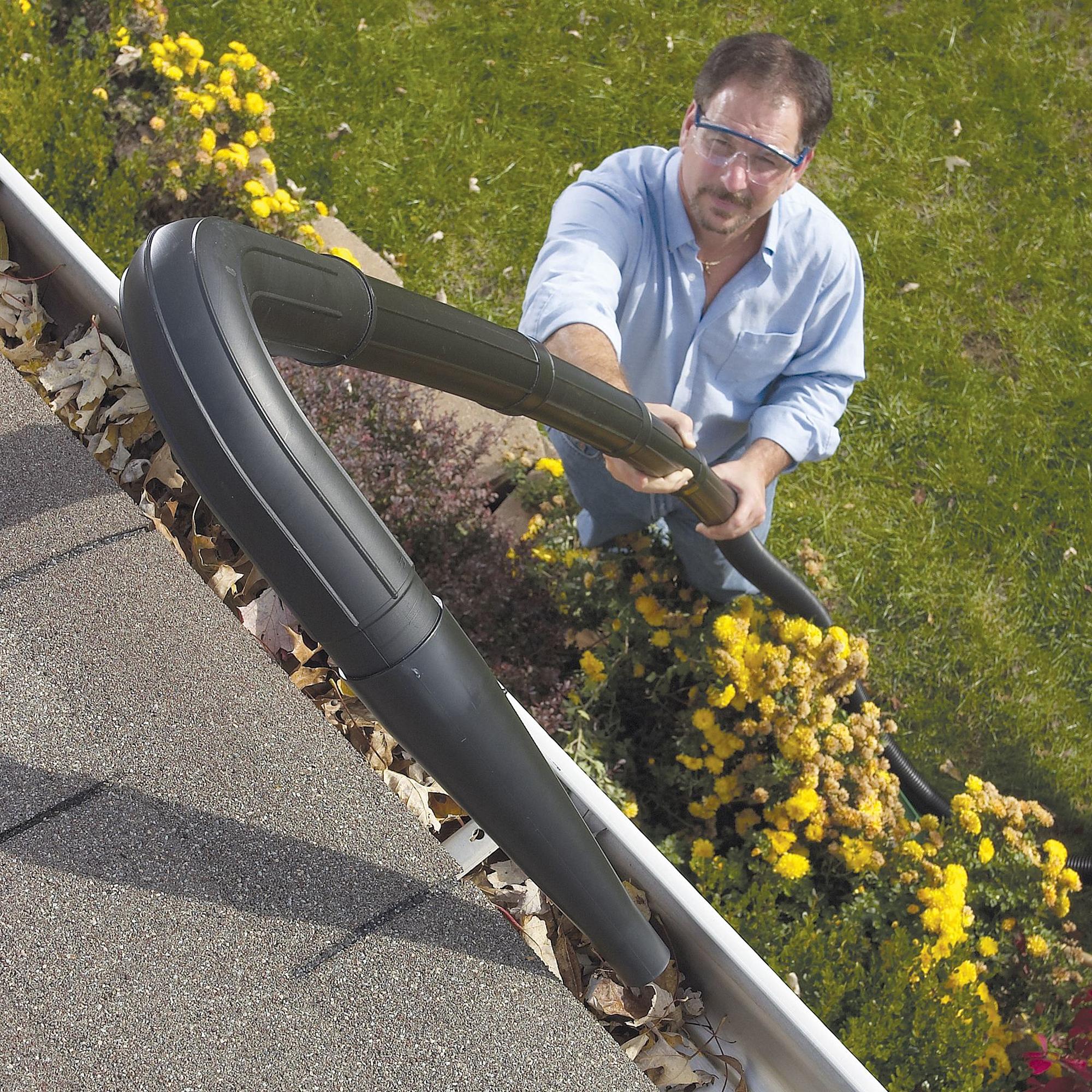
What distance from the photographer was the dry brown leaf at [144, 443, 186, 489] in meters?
2.02

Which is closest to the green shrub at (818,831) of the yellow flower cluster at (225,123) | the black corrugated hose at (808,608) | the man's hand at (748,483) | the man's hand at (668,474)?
the black corrugated hose at (808,608)

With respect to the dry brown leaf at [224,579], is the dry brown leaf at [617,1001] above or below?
below

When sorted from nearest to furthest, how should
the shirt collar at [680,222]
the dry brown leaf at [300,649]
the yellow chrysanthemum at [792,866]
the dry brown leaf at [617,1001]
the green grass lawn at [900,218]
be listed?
the dry brown leaf at [617,1001] → the dry brown leaf at [300,649] → the yellow chrysanthemum at [792,866] → the shirt collar at [680,222] → the green grass lawn at [900,218]

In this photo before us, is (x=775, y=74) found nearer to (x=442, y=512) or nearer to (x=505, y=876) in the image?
(x=442, y=512)

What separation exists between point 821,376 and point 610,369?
1.10 metres

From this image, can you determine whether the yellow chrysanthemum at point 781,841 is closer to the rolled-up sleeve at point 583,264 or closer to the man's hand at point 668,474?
the man's hand at point 668,474

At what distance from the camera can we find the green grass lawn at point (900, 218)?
13.6 ft

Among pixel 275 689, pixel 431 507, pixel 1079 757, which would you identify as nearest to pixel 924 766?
pixel 1079 757

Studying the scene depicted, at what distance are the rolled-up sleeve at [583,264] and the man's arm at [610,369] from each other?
Result: 3cm

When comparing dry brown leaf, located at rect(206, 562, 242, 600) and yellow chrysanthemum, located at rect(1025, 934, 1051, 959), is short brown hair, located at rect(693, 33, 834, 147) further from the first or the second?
yellow chrysanthemum, located at rect(1025, 934, 1051, 959)

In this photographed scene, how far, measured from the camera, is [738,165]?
9.10ft

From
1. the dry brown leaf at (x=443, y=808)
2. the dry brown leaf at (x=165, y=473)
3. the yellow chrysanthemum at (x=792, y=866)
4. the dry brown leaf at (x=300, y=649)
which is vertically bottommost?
the yellow chrysanthemum at (x=792, y=866)

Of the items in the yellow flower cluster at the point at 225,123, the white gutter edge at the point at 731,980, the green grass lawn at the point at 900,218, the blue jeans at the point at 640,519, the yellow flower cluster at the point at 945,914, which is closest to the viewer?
the white gutter edge at the point at 731,980

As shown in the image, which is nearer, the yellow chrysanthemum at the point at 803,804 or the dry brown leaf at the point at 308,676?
the dry brown leaf at the point at 308,676
